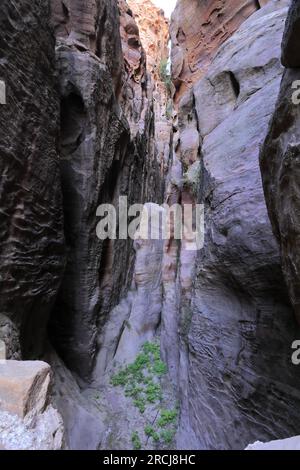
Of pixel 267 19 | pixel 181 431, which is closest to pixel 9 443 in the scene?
pixel 181 431

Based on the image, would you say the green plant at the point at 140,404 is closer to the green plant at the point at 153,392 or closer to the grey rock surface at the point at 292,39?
the green plant at the point at 153,392

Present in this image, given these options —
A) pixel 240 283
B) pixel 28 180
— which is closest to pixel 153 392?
pixel 240 283

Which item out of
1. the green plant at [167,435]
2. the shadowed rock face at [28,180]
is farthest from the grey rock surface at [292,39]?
the green plant at [167,435]

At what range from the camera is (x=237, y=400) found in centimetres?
385

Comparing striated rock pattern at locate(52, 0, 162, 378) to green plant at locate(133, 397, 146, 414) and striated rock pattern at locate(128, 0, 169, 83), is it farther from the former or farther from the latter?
striated rock pattern at locate(128, 0, 169, 83)

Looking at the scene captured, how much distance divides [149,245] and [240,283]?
5.44m

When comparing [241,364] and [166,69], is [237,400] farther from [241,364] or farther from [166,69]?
[166,69]

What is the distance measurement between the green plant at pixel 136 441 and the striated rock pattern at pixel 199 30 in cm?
820

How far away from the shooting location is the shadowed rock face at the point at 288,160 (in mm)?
1636

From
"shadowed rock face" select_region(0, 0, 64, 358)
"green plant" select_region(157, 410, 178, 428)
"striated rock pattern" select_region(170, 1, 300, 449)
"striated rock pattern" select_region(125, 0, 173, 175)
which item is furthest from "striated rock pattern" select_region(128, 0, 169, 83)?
"green plant" select_region(157, 410, 178, 428)

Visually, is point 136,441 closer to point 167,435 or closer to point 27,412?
point 167,435

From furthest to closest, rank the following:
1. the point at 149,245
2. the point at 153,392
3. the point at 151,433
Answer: the point at 149,245 → the point at 153,392 → the point at 151,433

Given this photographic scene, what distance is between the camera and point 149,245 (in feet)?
30.0

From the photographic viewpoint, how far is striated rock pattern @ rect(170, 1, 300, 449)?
3357mm
